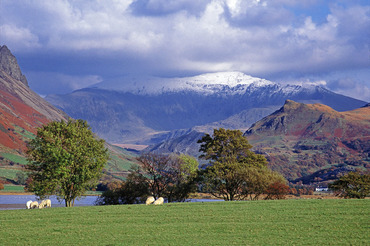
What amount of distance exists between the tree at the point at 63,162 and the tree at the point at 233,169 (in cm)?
2587

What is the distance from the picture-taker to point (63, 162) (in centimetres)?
7900

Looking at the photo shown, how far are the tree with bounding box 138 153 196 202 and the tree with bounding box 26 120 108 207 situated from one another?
24669 millimetres

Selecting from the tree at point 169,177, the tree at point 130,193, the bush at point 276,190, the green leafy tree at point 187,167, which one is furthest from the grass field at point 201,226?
the green leafy tree at point 187,167

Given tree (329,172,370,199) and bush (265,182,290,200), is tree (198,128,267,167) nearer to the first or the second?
bush (265,182,290,200)

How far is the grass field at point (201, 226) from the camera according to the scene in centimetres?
3391

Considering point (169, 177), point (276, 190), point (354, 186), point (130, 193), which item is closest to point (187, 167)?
point (169, 177)

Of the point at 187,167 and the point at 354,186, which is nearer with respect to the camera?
the point at 354,186

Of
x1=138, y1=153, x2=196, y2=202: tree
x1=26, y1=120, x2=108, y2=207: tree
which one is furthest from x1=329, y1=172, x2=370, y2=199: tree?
x1=26, y1=120, x2=108, y2=207: tree

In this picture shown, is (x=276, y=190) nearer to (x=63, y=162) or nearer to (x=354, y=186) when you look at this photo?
(x=354, y=186)

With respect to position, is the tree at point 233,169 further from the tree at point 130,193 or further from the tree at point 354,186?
the tree at point 130,193

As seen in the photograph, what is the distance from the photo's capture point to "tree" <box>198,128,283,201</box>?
309ft

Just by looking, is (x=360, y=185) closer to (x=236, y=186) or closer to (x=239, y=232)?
(x=236, y=186)

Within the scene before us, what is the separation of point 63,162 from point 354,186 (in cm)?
5914

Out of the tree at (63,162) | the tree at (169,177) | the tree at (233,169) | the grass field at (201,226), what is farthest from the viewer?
the tree at (169,177)
